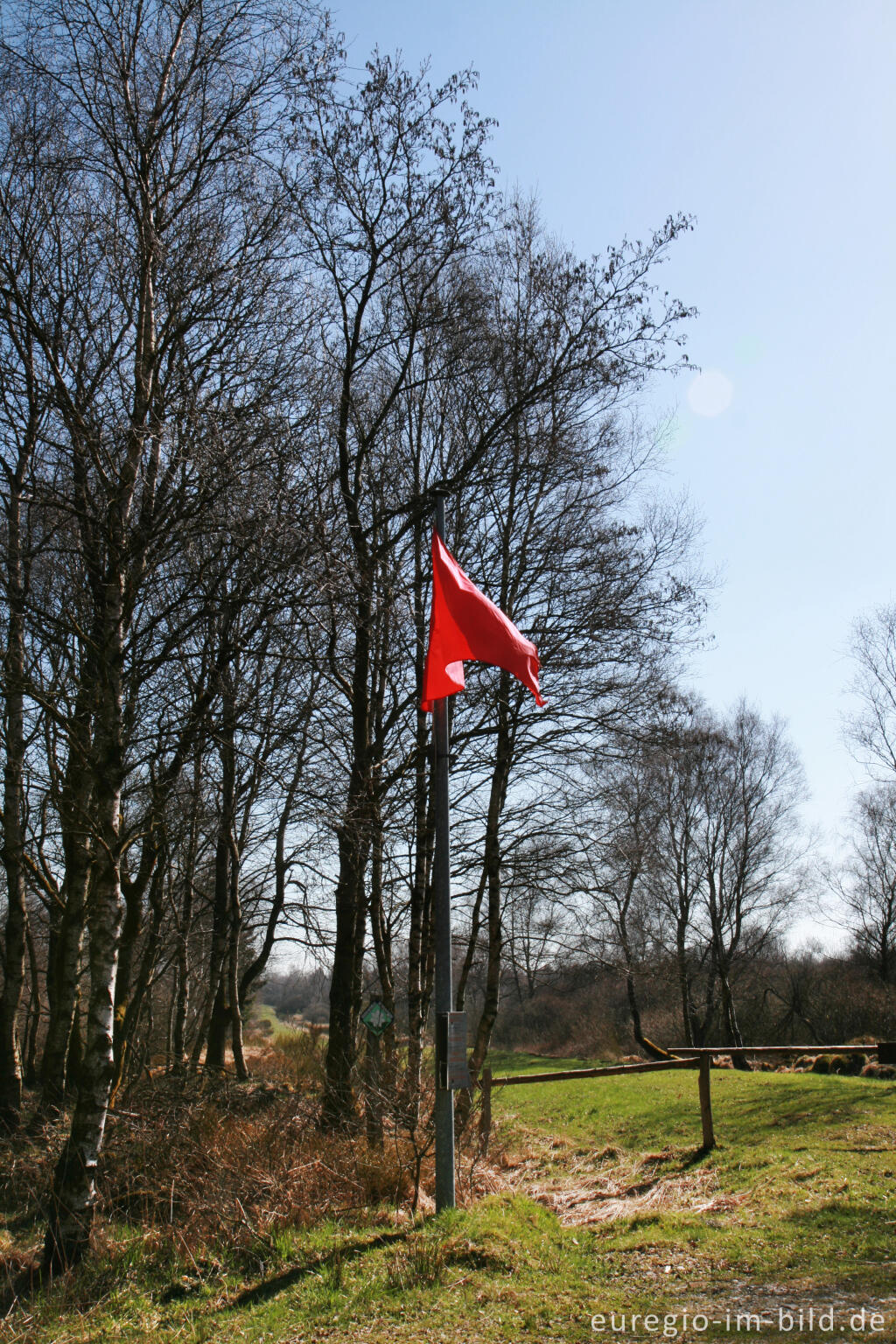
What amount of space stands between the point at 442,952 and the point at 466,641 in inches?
105

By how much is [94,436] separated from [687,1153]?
10.3 meters

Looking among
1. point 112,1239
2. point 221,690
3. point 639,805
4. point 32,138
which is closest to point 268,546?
point 221,690

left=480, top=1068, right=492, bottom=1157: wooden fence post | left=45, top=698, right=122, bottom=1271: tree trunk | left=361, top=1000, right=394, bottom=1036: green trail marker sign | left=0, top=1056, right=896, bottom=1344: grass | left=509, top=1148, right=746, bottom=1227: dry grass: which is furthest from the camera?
left=480, top=1068, right=492, bottom=1157: wooden fence post

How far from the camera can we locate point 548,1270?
611 centimetres

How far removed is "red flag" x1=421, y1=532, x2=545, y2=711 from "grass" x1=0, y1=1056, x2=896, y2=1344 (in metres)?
4.16

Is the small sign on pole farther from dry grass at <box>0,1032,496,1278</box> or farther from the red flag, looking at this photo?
the red flag

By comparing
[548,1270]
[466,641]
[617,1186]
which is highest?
[466,641]

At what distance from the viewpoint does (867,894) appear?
3944 cm

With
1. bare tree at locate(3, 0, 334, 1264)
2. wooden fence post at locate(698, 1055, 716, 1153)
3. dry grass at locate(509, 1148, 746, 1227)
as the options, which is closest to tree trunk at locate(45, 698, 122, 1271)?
bare tree at locate(3, 0, 334, 1264)

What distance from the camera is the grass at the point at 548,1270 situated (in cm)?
523

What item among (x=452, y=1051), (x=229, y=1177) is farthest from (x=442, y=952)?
(x=229, y=1177)

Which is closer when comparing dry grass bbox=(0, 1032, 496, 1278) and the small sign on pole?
dry grass bbox=(0, 1032, 496, 1278)

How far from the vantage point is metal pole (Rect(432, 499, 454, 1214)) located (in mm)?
7141

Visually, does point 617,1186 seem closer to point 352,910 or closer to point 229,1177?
point 352,910
